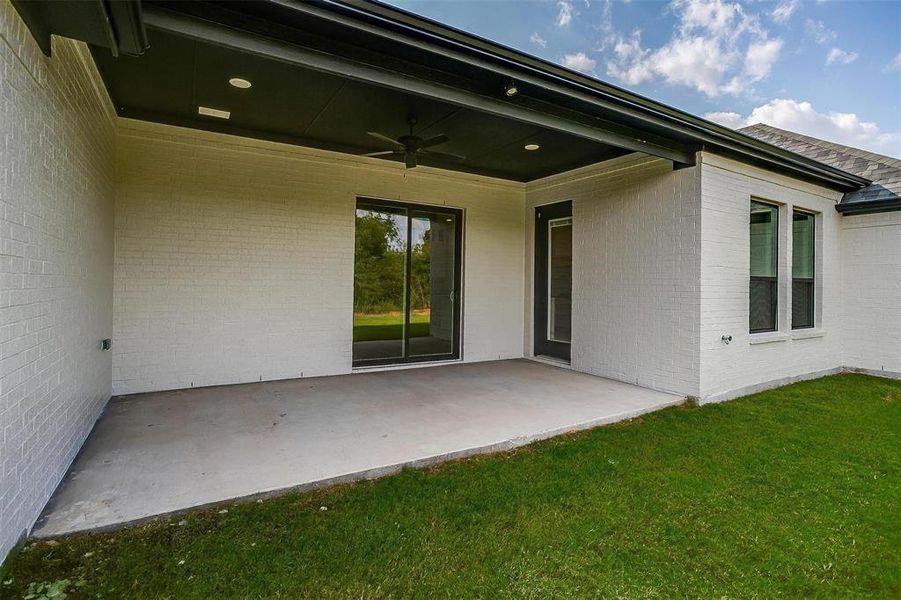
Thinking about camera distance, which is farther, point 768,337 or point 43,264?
point 768,337

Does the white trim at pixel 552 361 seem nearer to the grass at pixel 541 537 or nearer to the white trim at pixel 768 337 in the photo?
the white trim at pixel 768 337

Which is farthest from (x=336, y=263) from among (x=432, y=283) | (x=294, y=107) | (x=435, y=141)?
(x=435, y=141)

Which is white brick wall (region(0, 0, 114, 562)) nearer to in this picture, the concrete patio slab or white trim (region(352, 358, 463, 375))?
the concrete patio slab

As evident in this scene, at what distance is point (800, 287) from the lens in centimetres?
648

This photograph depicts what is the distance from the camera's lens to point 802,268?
6.49 metres

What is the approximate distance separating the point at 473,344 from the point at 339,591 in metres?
5.19

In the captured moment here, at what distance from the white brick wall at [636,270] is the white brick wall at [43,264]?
5.53 m

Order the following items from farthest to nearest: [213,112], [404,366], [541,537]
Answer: [404,366], [213,112], [541,537]

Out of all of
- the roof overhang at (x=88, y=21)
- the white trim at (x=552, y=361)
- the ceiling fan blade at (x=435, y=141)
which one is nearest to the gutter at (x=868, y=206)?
the white trim at (x=552, y=361)

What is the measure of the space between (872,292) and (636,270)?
4.11 m

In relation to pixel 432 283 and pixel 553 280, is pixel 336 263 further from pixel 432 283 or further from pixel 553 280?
pixel 553 280

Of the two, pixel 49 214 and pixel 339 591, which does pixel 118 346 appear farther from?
pixel 339 591

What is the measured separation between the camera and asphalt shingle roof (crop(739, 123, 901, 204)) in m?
6.42

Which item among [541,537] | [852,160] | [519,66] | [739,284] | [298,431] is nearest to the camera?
[541,537]
